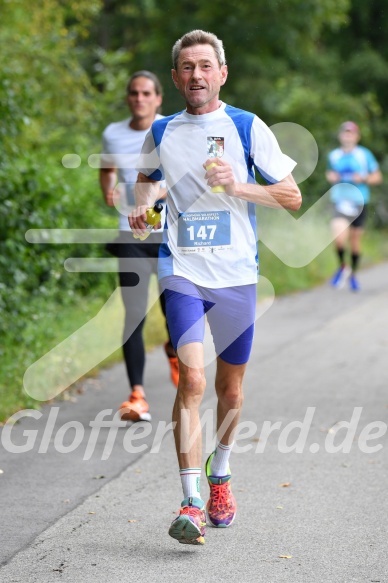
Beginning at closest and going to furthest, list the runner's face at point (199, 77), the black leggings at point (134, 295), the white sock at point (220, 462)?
1. the runner's face at point (199, 77)
2. the white sock at point (220, 462)
3. the black leggings at point (134, 295)

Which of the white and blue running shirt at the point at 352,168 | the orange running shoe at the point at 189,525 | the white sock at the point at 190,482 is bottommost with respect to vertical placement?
the white and blue running shirt at the point at 352,168

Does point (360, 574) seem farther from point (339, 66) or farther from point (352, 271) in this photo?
point (339, 66)

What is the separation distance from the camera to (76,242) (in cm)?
1245

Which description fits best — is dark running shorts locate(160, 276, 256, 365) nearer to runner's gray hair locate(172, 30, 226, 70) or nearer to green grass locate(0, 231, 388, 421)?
runner's gray hair locate(172, 30, 226, 70)

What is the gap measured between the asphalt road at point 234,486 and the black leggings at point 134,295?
1.32 feet

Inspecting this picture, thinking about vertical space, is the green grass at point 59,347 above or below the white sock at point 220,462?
below

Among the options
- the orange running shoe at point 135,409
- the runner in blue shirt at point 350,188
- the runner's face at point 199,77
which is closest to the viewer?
the runner's face at point 199,77

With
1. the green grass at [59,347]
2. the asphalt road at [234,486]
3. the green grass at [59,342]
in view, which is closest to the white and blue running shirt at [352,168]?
the green grass at [59,342]

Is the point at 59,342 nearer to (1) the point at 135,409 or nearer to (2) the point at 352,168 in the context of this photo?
(1) the point at 135,409

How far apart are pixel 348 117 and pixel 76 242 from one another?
16239mm

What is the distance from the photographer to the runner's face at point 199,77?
5.21 metres

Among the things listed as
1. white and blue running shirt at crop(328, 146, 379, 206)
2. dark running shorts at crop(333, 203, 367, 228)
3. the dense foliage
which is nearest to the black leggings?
the dense foliage

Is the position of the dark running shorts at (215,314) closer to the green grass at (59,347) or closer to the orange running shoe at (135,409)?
the orange running shoe at (135,409)

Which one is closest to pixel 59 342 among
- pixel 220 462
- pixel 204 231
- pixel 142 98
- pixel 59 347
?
pixel 59 347
